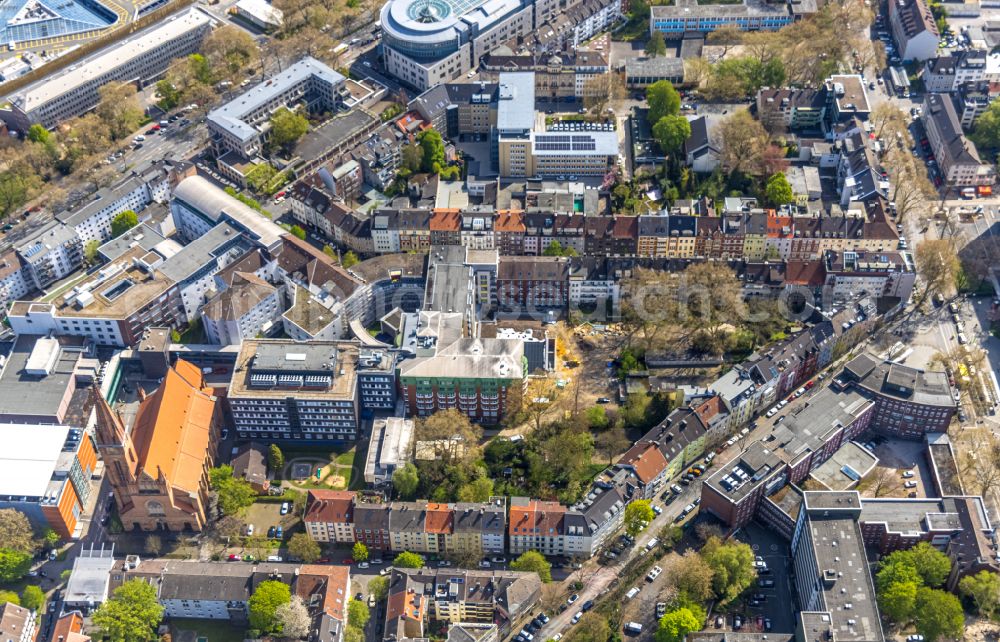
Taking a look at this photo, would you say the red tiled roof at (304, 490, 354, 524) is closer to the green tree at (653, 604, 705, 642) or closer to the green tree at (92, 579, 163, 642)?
the green tree at (92, 579, 163, 642)

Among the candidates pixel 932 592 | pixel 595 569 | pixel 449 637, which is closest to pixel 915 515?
→ pixel 932 592

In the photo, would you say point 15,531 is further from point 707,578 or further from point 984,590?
point 984,590

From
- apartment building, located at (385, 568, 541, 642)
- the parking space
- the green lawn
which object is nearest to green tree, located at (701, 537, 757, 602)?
the parking space

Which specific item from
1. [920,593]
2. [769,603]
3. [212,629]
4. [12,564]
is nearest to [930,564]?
[920,593]

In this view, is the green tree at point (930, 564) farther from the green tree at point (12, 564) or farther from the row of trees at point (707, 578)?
the green tree at point (12, 564)

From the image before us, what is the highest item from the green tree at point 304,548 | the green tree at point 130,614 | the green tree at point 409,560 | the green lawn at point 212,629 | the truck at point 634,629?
the green tree at point 304,548

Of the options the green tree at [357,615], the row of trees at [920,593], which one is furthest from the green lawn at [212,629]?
the row of trees at [920,593]
